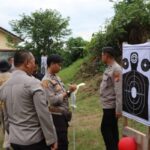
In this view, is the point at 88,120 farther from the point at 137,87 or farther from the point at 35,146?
the point at 35,146

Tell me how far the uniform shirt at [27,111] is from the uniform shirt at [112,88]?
7.06 feet

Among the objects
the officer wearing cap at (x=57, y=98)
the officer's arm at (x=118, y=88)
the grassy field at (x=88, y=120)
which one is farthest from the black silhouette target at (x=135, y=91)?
the grassy field at (x=88, y=120)

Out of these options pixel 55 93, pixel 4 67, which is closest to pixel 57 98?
pixel 55 93

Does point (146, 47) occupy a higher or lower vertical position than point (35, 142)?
higher

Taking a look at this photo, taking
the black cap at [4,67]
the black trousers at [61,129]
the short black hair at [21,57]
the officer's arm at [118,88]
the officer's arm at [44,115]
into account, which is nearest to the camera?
the officer's arm at [44,115]

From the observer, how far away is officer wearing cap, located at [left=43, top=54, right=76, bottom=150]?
7.09 metres

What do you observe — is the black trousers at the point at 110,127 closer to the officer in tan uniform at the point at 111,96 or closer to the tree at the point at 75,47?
the officer in tan uniform at the point at 111,96

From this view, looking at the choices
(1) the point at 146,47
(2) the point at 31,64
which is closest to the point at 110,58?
(1) the point at 146,47

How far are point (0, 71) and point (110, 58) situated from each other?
8.74 ft

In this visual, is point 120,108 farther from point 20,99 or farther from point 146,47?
point 20,99

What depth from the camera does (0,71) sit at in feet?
30.8

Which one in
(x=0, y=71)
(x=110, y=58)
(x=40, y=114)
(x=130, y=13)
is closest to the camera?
(x=40, y=114)

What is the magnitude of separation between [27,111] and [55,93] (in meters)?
1.70

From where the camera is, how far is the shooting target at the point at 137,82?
607 cm
